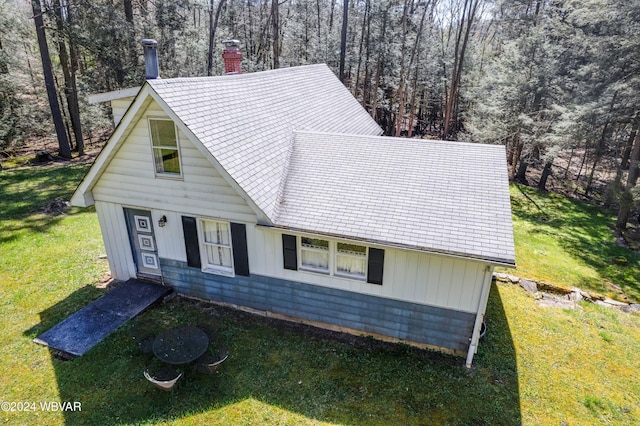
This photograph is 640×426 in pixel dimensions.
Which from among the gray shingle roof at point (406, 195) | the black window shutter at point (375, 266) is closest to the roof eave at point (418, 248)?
the gray shingle roof at point (406, 195)

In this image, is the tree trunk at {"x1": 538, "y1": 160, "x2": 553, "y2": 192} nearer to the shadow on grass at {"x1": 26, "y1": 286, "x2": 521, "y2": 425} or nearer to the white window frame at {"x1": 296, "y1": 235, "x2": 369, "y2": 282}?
the shadow on grass at {"x1": 26, "y1": 286, "x2": 521, "y2": 425}

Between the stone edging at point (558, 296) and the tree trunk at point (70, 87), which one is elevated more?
the tree trunk at point (70, 87)

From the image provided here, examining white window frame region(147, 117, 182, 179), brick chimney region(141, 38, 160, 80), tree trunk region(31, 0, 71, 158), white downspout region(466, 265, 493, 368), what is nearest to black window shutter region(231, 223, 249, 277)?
white window frame region(147, 117, 182, 179)

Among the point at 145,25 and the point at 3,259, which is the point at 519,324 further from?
the point at 145,25

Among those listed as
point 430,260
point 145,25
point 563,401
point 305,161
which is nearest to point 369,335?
point 430,260

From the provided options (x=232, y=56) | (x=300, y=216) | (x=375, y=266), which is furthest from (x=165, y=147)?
(x=232, y=56)

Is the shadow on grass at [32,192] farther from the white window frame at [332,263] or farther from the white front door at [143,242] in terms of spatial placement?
the white window frame at [332,263]

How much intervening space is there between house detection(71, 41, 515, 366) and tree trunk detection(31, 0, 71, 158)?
52.1 ft

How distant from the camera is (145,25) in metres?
21.8

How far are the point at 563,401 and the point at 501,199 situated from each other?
426 centimetres

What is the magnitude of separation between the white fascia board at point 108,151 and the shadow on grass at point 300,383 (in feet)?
10.9

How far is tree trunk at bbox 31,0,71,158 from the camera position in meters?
19.4

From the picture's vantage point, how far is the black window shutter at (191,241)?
929cm

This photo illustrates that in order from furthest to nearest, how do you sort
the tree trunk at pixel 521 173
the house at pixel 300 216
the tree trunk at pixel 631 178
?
the tree trunk at pixel 521 173 < the tree trunk at pixel 631 178 < the house at pixel 300 216
